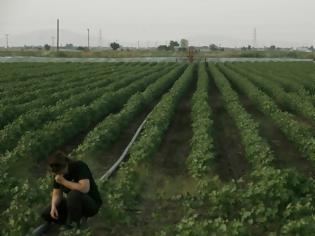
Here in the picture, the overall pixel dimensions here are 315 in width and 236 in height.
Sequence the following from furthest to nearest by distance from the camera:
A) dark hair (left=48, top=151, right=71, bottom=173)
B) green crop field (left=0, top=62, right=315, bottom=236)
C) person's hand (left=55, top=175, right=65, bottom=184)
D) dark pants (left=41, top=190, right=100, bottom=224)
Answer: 1. green crop field (left=0, top=62, right=315, bottom=236)
2. dark pants (left=41, top=190, right=100, bottom=224)
3. person's hand (left=55, top=175, right=65, bottom=184)
4. dark hair (left=48, top=151, right=71, bottom=173)

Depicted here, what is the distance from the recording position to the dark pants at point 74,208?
6934 mm

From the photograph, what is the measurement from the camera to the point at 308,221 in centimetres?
613

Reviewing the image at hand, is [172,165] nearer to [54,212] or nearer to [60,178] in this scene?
[54,212]

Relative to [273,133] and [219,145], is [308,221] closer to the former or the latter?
[219,145]

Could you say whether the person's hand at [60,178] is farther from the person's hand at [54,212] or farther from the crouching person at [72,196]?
the person's hand at [54,212]

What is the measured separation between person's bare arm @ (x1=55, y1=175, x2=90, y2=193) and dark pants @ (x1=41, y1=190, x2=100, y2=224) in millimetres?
78

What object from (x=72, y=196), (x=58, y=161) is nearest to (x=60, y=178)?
(x=72, y=196)

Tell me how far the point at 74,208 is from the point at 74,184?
402mm

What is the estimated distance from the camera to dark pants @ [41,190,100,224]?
22.7 ft

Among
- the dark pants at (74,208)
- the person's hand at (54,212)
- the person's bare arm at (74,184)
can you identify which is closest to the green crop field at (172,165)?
the dark pants at (74,208)

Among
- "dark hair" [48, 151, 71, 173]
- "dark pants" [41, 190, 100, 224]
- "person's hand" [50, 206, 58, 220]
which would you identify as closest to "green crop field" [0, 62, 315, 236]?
"dark pants" [41, 190, 100, 224]

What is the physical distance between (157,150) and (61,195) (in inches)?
235

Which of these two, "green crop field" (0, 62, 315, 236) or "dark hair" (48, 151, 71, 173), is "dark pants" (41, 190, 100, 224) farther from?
"dark hair" (48, 151, 71, 173)

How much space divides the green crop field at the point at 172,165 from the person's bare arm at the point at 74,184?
20.8 inches
